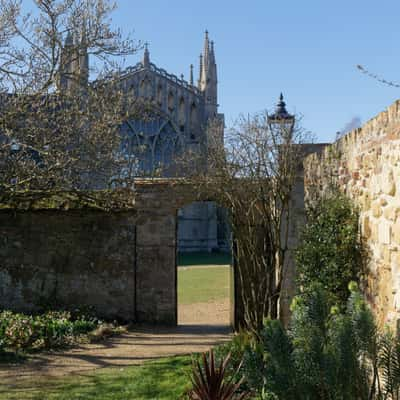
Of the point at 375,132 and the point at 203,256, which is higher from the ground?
the point at 375,132

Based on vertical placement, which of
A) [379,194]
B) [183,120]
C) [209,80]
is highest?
[209,80]

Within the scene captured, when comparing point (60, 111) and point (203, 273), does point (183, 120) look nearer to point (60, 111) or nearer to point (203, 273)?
point (203, 273)

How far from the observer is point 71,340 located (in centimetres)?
1030

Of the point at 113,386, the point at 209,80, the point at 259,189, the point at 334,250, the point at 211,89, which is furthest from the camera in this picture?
the point at 209,80

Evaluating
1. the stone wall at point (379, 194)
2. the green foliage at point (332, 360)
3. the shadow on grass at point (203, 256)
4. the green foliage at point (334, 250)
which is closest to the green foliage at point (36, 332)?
the green foliage at point (334, 250)

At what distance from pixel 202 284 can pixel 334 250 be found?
51.5 feet

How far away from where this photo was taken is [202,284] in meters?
22.2

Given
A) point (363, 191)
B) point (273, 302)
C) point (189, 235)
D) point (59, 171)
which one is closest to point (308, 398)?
point (363, 191)

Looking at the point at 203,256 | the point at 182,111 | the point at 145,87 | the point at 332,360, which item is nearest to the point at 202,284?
the point at 332,360

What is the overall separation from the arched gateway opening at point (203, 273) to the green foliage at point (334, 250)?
309 cm

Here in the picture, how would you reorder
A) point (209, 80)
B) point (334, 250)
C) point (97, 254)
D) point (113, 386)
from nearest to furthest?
point (334, 250)
point (113, 386)
point (97, 254)
point (209, 80)

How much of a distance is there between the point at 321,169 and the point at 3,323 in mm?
6220

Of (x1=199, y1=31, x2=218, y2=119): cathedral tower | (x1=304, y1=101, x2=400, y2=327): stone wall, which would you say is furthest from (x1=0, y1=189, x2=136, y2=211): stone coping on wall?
(x1=199, y1=31, x2=218, y2=119): cathedral tower

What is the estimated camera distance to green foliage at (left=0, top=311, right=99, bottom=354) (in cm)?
966
